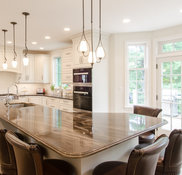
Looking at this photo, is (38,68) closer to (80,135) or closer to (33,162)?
(80,135)

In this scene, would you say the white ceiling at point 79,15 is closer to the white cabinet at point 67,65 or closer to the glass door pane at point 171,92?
the glass door pane at point 171,92

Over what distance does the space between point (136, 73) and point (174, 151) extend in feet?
10.7

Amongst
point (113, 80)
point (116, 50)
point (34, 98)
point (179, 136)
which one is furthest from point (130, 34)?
point (34, 98)

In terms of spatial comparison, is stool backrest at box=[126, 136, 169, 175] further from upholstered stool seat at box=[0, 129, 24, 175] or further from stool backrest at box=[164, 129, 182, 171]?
upholstered stool seat at box=[0, 129, 24, 175]

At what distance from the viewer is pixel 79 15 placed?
3309 mm

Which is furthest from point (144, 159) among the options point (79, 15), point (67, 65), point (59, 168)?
point (67, 65)

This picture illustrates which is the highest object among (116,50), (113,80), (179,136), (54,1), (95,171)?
(54,1)

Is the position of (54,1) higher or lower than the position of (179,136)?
higher

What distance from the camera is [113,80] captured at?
15.5 feet

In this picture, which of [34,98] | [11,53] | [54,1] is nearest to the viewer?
[54,1]

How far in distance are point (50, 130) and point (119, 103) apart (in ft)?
10.8

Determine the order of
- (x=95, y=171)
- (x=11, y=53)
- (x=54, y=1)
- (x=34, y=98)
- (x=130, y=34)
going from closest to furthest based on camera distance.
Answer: (x=95, y=171)
(x=54, y=1)
(x=130, y=34)
(x=11, y=53)
(x=34, y=98)

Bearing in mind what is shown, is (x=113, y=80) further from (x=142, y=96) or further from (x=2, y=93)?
(x=2, y=93)

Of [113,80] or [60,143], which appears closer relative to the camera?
[60,143]
